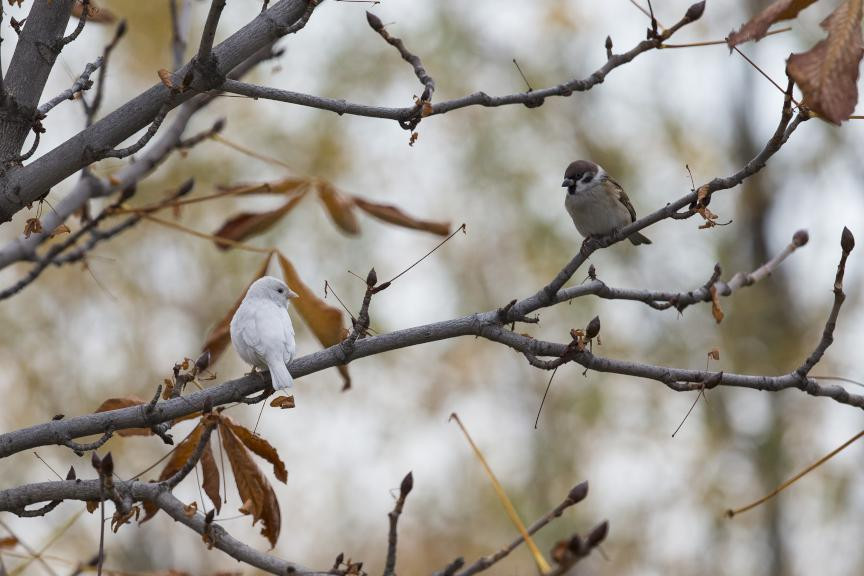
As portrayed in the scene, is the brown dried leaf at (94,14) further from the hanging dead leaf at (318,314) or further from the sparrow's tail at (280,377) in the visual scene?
the sparrow's tail at (280,377)

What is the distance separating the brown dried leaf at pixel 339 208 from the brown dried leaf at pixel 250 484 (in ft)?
3.07

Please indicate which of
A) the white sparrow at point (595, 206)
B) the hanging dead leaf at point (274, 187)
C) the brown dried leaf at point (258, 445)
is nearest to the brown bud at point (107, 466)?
the brown dried leaf at point (258, 445)

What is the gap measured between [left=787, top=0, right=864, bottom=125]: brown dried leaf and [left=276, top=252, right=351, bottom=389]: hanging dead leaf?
6.21 feet

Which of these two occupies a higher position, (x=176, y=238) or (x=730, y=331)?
(x=176, y=238)

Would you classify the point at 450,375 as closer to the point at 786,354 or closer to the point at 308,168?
the point at 308,168

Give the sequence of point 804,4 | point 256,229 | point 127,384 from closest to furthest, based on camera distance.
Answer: point 804,4
point 256,229
point 127,384

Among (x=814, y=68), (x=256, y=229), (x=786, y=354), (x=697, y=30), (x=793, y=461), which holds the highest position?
(x=697, y=30)

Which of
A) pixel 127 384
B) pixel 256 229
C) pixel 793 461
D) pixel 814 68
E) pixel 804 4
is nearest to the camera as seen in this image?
pixel 814 68

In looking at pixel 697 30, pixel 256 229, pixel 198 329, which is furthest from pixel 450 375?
pixel 256 229

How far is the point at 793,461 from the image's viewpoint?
1051 cm

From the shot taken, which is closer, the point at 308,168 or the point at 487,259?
the point at 308,168

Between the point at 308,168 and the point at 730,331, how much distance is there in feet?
17.6

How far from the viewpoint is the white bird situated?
329cm

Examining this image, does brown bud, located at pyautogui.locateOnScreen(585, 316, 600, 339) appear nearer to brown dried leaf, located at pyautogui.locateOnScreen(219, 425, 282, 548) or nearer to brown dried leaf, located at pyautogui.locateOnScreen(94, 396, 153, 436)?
brown dried leaf, located at pyautogui.locateOnScreen(219, 425, 282, 548)
